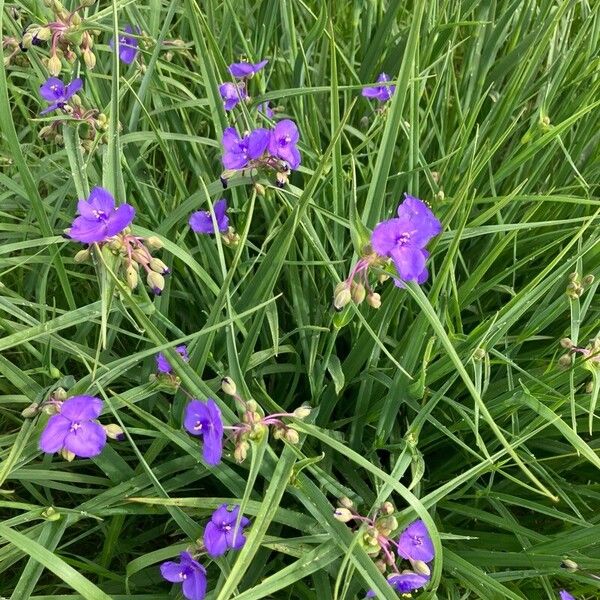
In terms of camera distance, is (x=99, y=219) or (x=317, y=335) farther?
(x=317, y=335)

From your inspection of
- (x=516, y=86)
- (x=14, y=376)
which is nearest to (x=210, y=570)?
(x=14, y=376)

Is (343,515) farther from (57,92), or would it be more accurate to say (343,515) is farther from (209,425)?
(57,92)

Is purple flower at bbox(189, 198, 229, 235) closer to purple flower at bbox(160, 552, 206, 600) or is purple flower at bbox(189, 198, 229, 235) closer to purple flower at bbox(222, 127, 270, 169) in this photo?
purple flower at bbox(222, 127, 270, 169)

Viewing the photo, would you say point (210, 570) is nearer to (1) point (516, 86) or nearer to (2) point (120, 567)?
(2) point (120, 567)

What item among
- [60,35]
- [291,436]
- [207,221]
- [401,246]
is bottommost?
[291,436]

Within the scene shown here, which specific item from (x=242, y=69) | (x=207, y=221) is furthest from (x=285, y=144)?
(x=242, y=69)

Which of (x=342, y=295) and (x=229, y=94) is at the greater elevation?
(x=229, y=94)

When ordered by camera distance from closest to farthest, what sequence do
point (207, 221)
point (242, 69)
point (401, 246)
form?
point (401, 246), point (207, 221), point (242, 69)

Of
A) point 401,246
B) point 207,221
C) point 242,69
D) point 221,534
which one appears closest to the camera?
point 401,246
